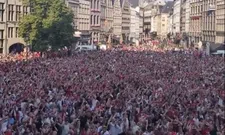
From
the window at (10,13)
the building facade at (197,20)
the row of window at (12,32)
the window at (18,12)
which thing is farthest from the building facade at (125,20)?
the building facade at (197,20)

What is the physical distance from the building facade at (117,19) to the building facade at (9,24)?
3162 inches

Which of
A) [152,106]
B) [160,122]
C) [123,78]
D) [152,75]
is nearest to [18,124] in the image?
[160,122]

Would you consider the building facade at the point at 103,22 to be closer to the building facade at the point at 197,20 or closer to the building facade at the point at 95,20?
the building facade at the point at 95,20

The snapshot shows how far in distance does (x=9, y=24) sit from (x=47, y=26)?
7401 millimetres

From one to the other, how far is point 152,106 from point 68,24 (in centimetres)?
4536

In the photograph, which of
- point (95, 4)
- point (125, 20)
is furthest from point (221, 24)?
point (125, 20)

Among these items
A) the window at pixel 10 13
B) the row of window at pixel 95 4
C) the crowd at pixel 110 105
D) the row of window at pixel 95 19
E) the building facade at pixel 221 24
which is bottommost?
the crowd at pixel 110 105

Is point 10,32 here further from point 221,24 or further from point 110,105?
point 221,24

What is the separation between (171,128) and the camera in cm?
1516

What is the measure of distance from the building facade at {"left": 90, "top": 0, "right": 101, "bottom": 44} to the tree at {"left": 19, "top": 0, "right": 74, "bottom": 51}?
51.5 m

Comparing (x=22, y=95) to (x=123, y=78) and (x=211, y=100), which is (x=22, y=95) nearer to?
(x=211, y=100)

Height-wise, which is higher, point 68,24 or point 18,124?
point 68,24

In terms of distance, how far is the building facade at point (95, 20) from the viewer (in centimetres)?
11762

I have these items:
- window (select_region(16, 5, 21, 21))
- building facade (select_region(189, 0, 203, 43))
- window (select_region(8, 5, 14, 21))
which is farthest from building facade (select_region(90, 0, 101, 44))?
building facade (select_region(189, 0, 203, 43))
